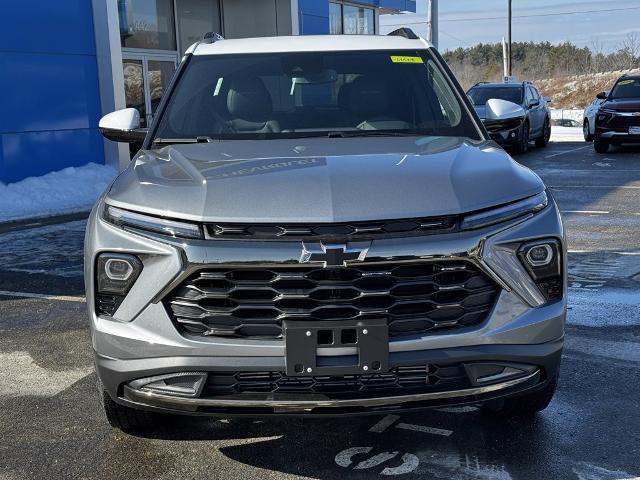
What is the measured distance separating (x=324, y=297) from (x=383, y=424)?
3.61 feet

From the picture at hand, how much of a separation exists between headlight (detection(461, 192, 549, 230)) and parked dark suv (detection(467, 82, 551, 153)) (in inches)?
550

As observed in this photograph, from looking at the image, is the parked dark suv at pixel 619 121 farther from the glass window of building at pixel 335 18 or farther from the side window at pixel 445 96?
the side window at pixel 445 96

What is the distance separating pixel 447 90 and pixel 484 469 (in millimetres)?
2215

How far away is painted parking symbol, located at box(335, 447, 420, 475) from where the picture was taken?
321 cm

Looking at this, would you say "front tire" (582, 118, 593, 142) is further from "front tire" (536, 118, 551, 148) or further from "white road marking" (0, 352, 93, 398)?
"white road marking" (0, 352, 93, 398)

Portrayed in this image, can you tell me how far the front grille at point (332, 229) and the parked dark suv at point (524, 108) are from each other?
14320mm

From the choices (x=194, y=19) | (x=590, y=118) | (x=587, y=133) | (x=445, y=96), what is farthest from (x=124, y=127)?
(x=587, y=133)

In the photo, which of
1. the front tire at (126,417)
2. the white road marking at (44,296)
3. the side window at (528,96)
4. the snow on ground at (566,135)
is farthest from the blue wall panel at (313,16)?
the front tire at (126,417)

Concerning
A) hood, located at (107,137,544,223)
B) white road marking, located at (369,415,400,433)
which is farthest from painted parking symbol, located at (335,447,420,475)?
hood, located at (107,137,544,223)

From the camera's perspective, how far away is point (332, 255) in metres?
2.75

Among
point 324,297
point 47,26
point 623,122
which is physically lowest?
point 623,122

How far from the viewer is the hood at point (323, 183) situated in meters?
2.83

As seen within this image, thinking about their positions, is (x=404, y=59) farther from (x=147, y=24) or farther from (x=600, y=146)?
(x=600, y=146)

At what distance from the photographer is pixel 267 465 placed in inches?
130
